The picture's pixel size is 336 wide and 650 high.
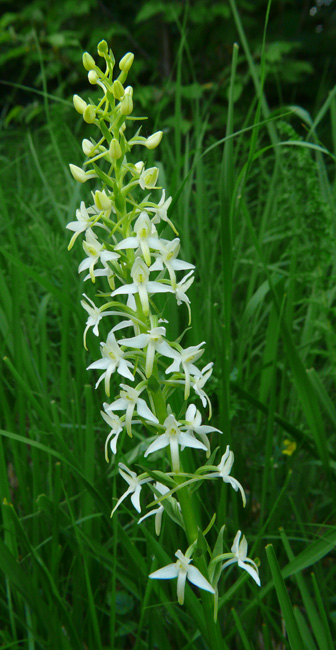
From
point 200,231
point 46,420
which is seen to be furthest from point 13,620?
point 200,231

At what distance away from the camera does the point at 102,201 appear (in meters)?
1.04

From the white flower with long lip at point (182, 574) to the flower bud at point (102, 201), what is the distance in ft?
1.94

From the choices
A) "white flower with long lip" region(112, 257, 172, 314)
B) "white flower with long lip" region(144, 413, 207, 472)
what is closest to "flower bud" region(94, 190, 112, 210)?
"white flower with long lip" region(112, 257, 172, 314)

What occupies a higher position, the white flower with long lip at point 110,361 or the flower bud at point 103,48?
the flower bud at point 103,48

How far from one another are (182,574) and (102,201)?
0.64 metres

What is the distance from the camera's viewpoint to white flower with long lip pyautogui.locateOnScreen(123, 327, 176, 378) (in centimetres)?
99

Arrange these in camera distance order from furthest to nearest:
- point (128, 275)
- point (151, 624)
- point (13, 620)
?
point (13, 620) < point (151, 624) < point (128, 275)

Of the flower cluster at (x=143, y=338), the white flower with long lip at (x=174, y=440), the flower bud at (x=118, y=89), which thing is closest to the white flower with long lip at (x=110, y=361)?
the flower cluster at (x=143, y=338)

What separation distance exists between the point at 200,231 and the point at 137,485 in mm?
1286

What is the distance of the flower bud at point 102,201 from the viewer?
103 cm

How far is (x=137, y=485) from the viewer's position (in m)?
1.13

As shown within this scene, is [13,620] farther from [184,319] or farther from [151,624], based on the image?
[184,319]

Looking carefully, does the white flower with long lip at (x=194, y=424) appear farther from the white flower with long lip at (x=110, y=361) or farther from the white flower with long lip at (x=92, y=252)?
the white flower with long lip at (x=92, y=252)

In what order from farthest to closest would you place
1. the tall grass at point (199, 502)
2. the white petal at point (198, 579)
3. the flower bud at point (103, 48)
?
the tall grass at point (199, 502) → the flower bud at point (103, 48) → the white petal at point (198, 579)
